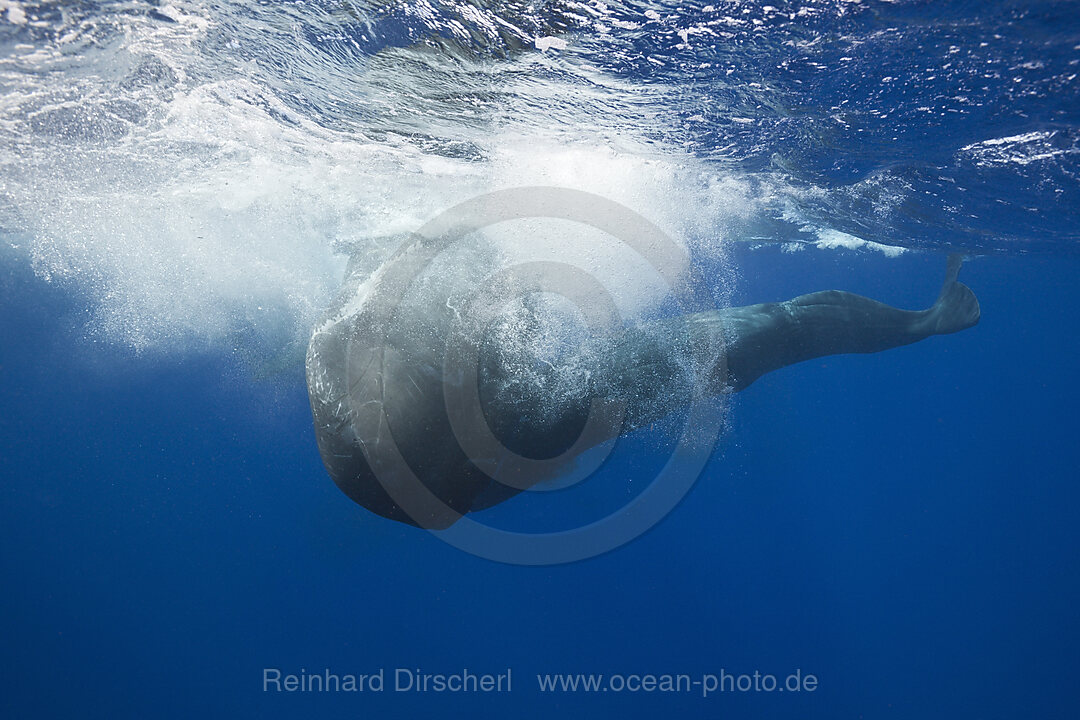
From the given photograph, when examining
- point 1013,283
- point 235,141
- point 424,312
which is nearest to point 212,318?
point 235,141

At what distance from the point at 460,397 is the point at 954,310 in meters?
12.7

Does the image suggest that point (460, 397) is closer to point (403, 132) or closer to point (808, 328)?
point (403, 132)

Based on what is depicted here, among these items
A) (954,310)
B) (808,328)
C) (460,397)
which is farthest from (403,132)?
(954,310)

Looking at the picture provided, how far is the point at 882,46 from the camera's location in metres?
6.75

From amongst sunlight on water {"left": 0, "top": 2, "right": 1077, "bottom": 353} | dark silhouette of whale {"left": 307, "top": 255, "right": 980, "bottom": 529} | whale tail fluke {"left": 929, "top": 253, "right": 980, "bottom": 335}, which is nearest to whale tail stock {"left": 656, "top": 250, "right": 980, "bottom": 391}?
whale tail fluke {"left": 929, "top": 253, "right": 980, "bottom": 335}

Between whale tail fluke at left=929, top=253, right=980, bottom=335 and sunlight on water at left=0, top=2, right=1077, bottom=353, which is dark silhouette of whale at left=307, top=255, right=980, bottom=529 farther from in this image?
whale tail fluke at left=929, top=253, right=980, bottom=335

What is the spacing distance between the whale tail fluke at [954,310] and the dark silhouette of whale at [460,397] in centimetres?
634

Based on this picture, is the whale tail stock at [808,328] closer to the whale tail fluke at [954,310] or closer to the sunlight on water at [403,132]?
the whale tail fluke at [954,310]

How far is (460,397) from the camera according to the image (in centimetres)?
623

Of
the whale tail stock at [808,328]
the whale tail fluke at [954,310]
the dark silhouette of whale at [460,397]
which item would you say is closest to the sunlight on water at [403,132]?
the whale tail fluke at [954,310]

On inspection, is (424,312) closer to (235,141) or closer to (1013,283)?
(235,141)

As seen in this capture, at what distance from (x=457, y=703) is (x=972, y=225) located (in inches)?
1096

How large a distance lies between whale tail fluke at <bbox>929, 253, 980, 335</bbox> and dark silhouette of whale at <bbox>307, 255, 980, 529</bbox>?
20.8 feet

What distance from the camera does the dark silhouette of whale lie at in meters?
5.86
